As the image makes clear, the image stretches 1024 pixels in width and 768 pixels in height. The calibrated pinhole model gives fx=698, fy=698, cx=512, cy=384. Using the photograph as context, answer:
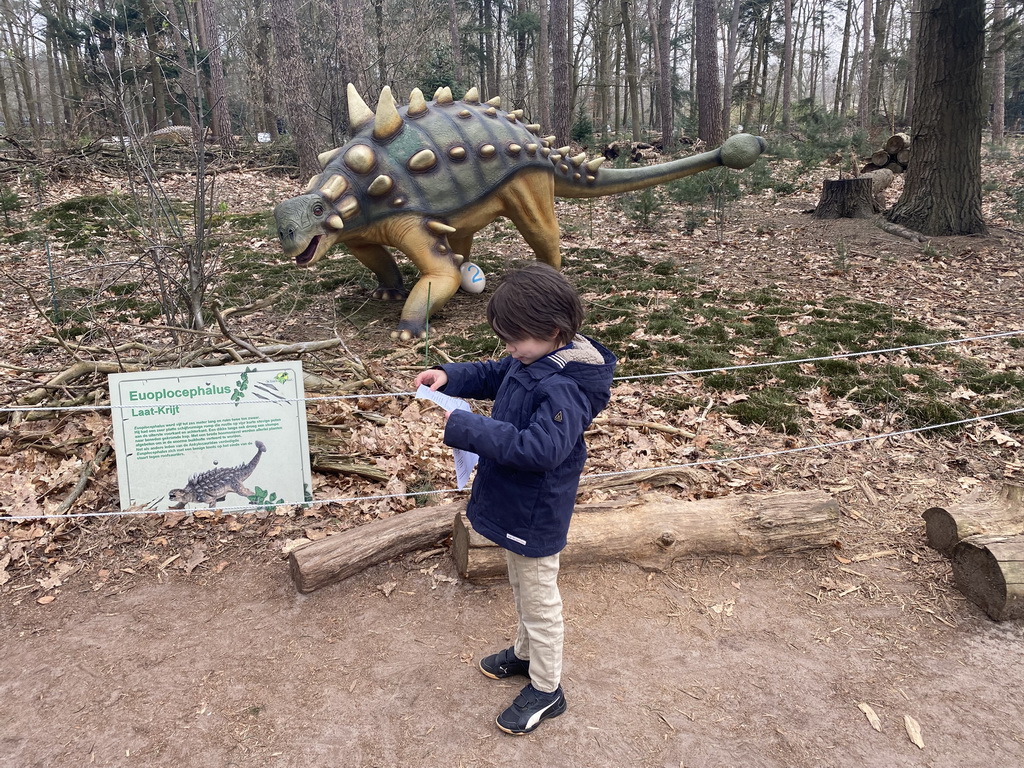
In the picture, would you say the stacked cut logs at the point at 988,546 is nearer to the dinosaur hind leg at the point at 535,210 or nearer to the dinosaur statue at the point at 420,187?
the dinosaur statue at the point at 420,187

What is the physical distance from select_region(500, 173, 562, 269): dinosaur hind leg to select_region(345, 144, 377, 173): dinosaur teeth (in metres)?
1.24

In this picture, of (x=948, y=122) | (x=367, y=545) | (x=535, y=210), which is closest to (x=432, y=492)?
(x=367, y=545)

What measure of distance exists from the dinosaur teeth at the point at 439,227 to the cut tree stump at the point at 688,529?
316cm

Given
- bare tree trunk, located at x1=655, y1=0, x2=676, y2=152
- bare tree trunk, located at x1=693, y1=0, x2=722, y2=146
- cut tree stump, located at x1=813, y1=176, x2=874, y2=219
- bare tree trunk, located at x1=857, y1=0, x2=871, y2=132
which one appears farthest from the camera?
bare tree trunk, located at x1=857, y1=0, x2=871, y2=132

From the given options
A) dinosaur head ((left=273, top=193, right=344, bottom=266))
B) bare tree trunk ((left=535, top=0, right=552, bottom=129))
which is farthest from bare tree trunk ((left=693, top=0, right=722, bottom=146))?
dinosaur head ((left=273, top=193, right=344, bottom=266))

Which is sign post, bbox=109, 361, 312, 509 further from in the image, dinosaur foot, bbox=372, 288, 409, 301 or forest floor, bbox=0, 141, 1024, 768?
dinosaur foot, bbox=372, 288, 409, 301

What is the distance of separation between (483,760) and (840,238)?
870cm

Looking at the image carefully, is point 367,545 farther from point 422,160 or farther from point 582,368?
point 422,160

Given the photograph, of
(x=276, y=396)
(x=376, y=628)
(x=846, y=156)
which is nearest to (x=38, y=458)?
(x=276, y=396)

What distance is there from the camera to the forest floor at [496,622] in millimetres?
2211

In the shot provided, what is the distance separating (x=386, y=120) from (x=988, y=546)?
481 centimetres

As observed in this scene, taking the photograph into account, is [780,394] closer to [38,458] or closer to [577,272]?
[577,272]

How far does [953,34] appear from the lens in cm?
830

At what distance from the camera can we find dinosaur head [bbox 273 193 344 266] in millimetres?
4992
